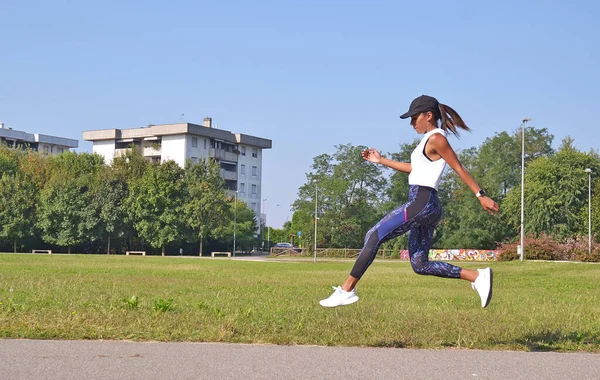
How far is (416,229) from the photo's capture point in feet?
23.8

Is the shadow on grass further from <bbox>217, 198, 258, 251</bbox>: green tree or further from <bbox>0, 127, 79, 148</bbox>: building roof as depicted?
<bbox>0, 127, 79, 148</bbox>: building roof

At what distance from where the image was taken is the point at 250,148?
124875 millimetres

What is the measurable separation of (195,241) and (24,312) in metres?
75.3

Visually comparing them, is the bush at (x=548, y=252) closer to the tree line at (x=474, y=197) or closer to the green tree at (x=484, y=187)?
the tree line at (x=474, y=197)

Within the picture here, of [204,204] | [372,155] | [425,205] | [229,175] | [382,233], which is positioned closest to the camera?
[425,205]

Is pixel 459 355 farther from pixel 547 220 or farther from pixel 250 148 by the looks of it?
pixel 250 148

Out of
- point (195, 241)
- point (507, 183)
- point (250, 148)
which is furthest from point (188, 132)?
point (507, 183)

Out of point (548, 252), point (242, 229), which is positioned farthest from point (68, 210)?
point (548, 252)

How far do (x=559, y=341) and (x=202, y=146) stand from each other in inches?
4303

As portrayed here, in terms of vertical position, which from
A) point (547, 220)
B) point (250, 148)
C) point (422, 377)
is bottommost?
point (422, 377)

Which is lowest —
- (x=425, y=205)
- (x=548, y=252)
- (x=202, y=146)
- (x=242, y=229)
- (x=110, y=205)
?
(x=425, y=205)

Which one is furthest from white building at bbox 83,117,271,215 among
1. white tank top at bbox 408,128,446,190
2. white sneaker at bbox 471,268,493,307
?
Result: white tank top at bbox 408,128,446,190

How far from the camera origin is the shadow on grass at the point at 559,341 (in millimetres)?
7293

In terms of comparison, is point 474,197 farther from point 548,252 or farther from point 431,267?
point 431,267
